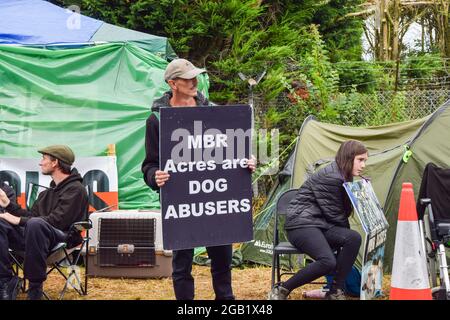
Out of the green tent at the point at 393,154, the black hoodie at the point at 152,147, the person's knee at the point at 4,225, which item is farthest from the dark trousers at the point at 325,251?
the person's knee at the point at 4,225

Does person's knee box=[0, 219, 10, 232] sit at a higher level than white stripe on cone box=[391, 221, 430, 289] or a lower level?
higher

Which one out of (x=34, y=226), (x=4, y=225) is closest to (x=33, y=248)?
(x=34, y=226)

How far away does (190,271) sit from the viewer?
4.89 metres

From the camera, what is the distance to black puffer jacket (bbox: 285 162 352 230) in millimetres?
5793

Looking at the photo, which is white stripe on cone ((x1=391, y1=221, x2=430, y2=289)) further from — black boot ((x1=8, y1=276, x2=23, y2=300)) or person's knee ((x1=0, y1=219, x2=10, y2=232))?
person's knee ((x1=0, y1=219, x2=10, y2=232))

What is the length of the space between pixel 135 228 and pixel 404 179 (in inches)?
102

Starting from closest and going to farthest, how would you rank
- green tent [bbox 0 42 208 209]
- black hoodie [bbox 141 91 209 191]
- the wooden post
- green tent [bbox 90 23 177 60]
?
1. black hoodie [bbox 141 91 209 191]
2. green tent [bbox 0 42 208 209]
3. green tent [bbox 90 23 177 60]
4. the wooden post

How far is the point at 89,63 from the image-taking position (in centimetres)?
839

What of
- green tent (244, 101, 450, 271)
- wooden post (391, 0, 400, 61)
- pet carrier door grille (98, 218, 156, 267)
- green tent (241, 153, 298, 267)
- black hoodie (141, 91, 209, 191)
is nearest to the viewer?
black hoodie (141, 91, 209, 191)

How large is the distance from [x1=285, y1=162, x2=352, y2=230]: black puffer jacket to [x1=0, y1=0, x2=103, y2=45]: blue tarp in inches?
156

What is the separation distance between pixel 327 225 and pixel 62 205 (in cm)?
216

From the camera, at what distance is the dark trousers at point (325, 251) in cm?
559

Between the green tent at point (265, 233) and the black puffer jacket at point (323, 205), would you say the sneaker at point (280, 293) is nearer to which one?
the black puffer jacket at point (323, 205)

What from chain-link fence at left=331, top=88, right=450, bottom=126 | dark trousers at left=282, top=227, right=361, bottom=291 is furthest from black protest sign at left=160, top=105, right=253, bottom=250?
chain-link fence at left=331, top=88, right=450, bottom=126
